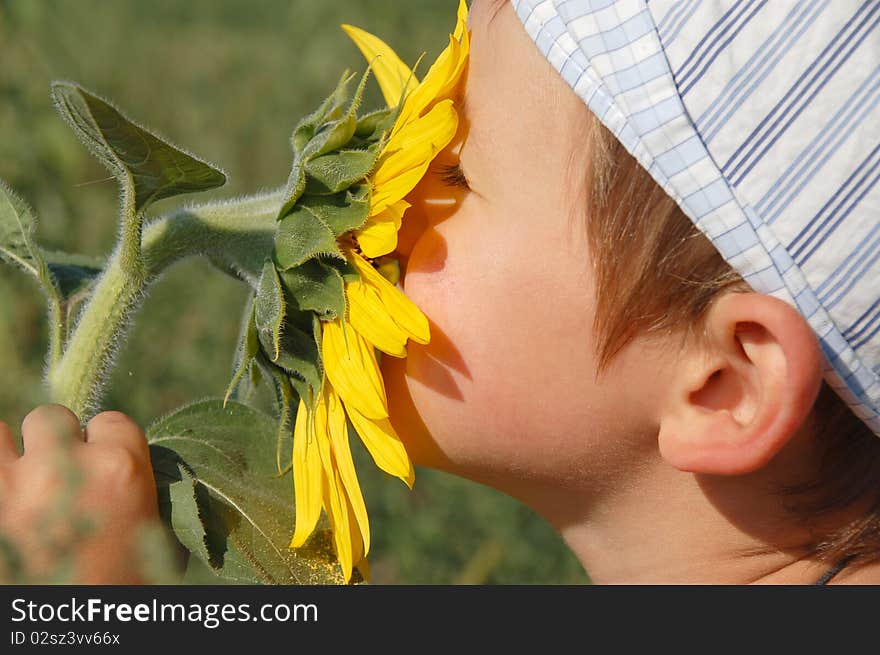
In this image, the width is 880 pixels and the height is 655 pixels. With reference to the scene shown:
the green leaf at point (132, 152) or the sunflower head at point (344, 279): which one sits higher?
the green leaf at point (132, 152)

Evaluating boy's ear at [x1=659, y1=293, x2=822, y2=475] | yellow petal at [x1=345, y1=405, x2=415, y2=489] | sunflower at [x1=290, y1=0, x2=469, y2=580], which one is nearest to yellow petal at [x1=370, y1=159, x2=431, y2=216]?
sunflower at [x1=290, y1=0, x2=469, y2=580]

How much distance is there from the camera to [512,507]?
2.40 meters

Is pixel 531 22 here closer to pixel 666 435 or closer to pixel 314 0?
pixel 666 435

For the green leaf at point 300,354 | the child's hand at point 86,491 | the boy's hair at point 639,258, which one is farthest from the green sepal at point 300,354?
the boy's hair at point 639,258

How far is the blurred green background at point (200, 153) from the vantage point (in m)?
2.27

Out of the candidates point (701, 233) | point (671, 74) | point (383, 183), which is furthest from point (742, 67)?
point (383, 183)

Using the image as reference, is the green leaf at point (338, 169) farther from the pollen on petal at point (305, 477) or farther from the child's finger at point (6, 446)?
the child's finger at point (6, 446)

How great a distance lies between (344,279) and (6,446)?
439 mm

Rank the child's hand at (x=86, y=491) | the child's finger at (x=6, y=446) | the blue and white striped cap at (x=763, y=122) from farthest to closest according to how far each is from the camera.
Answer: the child's finger at (x=6, y=446) → the child's hand at (x=86, y=491) → the blue and white striped cap at (x=763, y=122)

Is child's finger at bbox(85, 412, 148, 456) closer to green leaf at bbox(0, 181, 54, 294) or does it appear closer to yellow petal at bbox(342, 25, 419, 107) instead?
green leaf at bbox(0, 181, 54, 294)

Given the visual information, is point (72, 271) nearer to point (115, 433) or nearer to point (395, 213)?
point (115, 433)

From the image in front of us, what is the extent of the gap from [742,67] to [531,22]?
228 mm

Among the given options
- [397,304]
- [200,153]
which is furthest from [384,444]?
Result: [200,153]

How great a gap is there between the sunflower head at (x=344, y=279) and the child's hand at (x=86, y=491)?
169 mm
